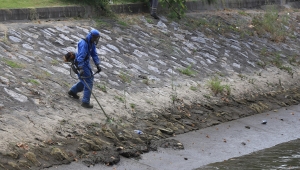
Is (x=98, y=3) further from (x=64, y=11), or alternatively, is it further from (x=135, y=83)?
(x=135, y=83)

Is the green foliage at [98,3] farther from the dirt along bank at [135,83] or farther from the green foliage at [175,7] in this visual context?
the green foliage at [175,7]

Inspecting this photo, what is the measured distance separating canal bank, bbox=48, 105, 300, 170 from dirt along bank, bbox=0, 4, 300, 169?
220 millimetres

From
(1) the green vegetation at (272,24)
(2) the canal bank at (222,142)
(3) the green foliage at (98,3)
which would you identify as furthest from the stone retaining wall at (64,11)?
(2) the canal bank at (222,142)

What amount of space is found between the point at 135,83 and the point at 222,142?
262 centimetres

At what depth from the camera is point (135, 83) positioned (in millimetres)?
12539

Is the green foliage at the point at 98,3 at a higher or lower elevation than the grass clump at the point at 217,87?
higher

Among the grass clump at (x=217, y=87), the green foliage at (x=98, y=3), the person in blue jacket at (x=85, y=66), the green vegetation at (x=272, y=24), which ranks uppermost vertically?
the green foliage at (x=98, y=3)

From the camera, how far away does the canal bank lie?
9.31 m

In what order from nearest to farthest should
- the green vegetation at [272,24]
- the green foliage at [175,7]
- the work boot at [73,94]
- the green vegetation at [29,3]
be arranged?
the work boot at [73,94] → the green vegetation at [29,3] → the green foliage at [175,7] → the green vegetation at [272,24]

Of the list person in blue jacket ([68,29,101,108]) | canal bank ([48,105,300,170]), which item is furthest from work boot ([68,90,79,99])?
canal bank ([48,105,300,170])

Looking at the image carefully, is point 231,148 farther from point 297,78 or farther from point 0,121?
point 297,78

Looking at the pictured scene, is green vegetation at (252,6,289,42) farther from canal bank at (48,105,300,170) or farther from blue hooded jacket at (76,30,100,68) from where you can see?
blue hooded jacket at (76,30,100,68)

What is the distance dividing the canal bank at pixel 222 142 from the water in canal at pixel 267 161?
122 millimetres

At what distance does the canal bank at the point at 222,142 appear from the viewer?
9.31 m
